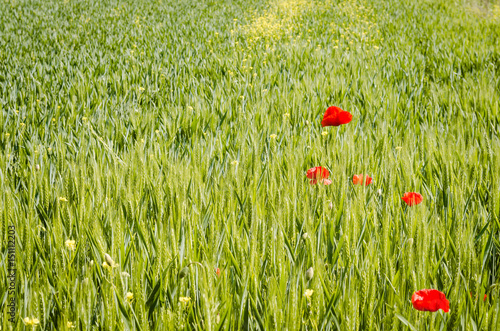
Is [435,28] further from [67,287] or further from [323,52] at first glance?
[67,287]

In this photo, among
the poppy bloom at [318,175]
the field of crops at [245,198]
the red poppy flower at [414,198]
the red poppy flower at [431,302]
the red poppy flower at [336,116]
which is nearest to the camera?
the red poppy flower at [431,302]

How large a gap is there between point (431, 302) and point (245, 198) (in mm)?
695

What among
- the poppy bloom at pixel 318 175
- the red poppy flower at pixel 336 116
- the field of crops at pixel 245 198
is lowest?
the field of crops at pixel 245 198

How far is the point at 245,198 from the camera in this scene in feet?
4.50

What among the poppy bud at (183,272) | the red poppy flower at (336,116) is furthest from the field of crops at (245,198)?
the red poppy flower at (336,116)

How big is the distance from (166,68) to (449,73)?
272 cm

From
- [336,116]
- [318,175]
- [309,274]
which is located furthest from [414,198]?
[336,116]

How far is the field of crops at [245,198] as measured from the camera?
0.90m

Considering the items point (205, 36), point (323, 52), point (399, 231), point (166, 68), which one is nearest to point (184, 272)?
point (399, 231)

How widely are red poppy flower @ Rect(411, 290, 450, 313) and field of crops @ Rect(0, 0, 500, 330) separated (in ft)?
0.14

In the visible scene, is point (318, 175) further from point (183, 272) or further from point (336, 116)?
point (183, 272)

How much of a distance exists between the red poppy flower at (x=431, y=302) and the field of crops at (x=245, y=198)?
0.04m

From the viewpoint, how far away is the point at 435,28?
7.43m

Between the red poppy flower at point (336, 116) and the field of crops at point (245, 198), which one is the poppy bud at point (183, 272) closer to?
the field of crops at point (245, 198)
